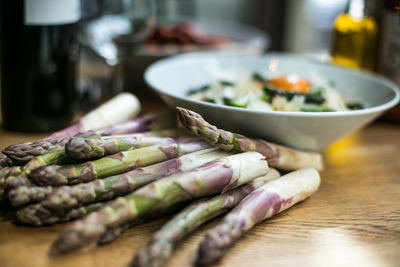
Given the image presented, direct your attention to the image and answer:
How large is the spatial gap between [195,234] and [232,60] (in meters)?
0.73

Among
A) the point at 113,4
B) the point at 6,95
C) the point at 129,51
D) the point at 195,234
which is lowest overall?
the point at 195,234

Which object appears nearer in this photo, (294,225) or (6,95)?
(294,225)

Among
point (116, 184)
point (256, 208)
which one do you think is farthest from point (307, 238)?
point (116, 184)

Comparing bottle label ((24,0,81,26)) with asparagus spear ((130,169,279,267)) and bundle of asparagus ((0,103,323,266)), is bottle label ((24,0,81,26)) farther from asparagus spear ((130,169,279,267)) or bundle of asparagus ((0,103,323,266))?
asparagus spear ((130,169,279,267))

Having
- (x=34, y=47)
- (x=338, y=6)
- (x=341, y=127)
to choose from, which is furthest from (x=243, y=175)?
(x=338, y=6)

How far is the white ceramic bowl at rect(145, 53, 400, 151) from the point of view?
0.88m

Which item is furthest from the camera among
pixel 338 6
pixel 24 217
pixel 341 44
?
pixel 338 6

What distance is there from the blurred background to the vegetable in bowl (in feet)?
0.94

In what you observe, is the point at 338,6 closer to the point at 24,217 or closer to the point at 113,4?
the point at 113,4

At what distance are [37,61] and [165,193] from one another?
0.56 metres

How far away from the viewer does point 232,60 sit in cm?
134

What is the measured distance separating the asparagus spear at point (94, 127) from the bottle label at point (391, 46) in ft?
2.55

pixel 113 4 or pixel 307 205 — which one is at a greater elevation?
pixel 113 4

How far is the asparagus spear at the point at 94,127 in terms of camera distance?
769 millimetres
